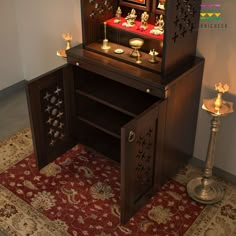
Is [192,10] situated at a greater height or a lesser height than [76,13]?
greater

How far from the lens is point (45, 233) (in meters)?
2.23

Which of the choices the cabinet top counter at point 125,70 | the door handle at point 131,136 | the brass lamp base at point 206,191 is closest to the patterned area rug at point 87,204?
the brass lamp base at point 206,191

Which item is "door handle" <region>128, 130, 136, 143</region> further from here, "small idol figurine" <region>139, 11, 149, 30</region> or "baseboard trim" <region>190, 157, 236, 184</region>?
"baseboard trim" <region>190, 157, 236, 184</region>

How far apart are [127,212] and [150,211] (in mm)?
215

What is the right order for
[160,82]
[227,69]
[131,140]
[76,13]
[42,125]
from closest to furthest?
1. [131,140]
2. [160,82]
3. [227,69]
4. [42,125]
5. [76,13]

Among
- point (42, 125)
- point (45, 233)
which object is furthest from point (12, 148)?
point (45, 233)

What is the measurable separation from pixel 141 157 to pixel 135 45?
0.63 metres

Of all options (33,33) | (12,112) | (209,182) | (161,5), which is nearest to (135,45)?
(161,5)

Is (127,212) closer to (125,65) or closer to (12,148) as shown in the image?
(125,65)

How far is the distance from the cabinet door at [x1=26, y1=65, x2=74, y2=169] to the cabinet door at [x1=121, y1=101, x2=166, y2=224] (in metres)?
0.66

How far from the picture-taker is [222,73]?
7.57ft

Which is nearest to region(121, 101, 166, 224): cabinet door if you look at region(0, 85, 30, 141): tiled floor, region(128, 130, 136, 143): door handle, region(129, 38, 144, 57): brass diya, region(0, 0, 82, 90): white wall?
region(128, 130, 136, 143): door handle

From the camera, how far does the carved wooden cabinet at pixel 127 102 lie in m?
2.09

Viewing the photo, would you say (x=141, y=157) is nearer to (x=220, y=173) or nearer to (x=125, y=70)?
(x=125, y=70)
